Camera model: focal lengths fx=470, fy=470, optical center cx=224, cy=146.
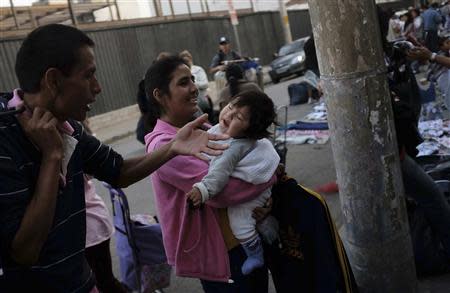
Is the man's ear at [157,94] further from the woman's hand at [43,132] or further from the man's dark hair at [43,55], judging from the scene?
the woman's hand at [43,132]

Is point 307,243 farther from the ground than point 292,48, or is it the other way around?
point 292,48

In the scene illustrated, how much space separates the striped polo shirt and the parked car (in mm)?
16570

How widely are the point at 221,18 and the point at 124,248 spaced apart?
61.9 ft

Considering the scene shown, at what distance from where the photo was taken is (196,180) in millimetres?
2057

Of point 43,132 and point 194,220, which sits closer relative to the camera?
point 43,132

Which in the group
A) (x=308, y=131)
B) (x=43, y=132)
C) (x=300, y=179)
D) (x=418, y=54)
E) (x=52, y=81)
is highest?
(x=52, y=81)

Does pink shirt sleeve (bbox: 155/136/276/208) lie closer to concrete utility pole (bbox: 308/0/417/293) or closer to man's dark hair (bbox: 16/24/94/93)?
concrete utility pole (bbox: 308/0/417/293)

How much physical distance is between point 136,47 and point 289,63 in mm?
5755

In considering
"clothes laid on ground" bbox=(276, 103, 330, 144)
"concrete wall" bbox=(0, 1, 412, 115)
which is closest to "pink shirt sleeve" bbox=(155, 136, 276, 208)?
"clothes laid on ground" bbox=(276, 103, 330, 144)

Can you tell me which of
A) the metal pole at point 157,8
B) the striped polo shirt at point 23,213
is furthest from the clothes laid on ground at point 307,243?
the metal pole at point 157,8

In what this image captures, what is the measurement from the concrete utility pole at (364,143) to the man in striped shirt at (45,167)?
118cm

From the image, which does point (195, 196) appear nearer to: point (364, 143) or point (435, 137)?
point (364, 143)

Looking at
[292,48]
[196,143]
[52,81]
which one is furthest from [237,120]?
[292,48]

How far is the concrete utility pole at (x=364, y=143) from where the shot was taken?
221 centimetres
